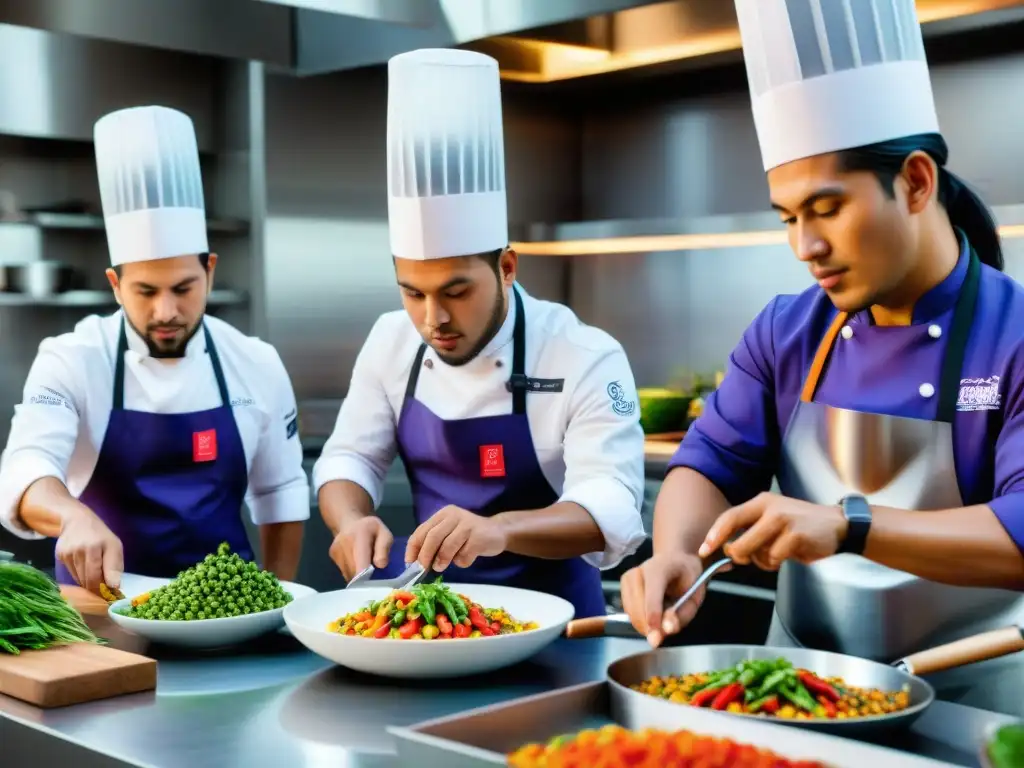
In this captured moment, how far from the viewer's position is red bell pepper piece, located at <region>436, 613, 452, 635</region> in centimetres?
168

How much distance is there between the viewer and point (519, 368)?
8.33 feet

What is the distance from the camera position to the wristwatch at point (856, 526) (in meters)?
1.53

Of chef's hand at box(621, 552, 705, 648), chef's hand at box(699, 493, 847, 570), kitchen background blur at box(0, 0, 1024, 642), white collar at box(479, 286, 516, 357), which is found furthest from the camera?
kitchen background blur at box(0, 0, 1024, 642)

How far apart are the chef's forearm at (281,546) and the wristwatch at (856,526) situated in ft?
5.85

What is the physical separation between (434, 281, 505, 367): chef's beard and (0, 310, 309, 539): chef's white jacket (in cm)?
65

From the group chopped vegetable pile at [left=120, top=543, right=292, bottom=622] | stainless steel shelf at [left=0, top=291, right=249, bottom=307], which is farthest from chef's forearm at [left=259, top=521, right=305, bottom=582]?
stainless steel shelf at [left=0, top=291, right=249, bottom=307]

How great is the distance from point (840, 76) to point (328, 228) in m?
3.40

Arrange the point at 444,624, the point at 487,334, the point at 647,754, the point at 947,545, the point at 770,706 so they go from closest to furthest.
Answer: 1. the point at 647,754
2. the point at 770,706
3. the point at 947,545
4. the point at 444,624
5. the point at 487,334

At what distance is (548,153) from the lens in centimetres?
523

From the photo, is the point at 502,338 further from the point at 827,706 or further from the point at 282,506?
the point at 827,706

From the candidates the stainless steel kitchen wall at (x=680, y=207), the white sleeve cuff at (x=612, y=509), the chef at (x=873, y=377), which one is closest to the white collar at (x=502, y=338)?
the white sleeve cuff at (x=612, y=509)

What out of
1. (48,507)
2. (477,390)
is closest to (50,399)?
(48,507)

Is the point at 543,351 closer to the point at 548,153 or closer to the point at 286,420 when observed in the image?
the point at 286,420

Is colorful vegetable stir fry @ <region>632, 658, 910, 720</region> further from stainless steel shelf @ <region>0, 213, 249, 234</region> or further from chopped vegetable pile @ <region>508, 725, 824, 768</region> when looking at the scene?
stainless steel shelf @ <region>0, 213, 249, 234</region>
